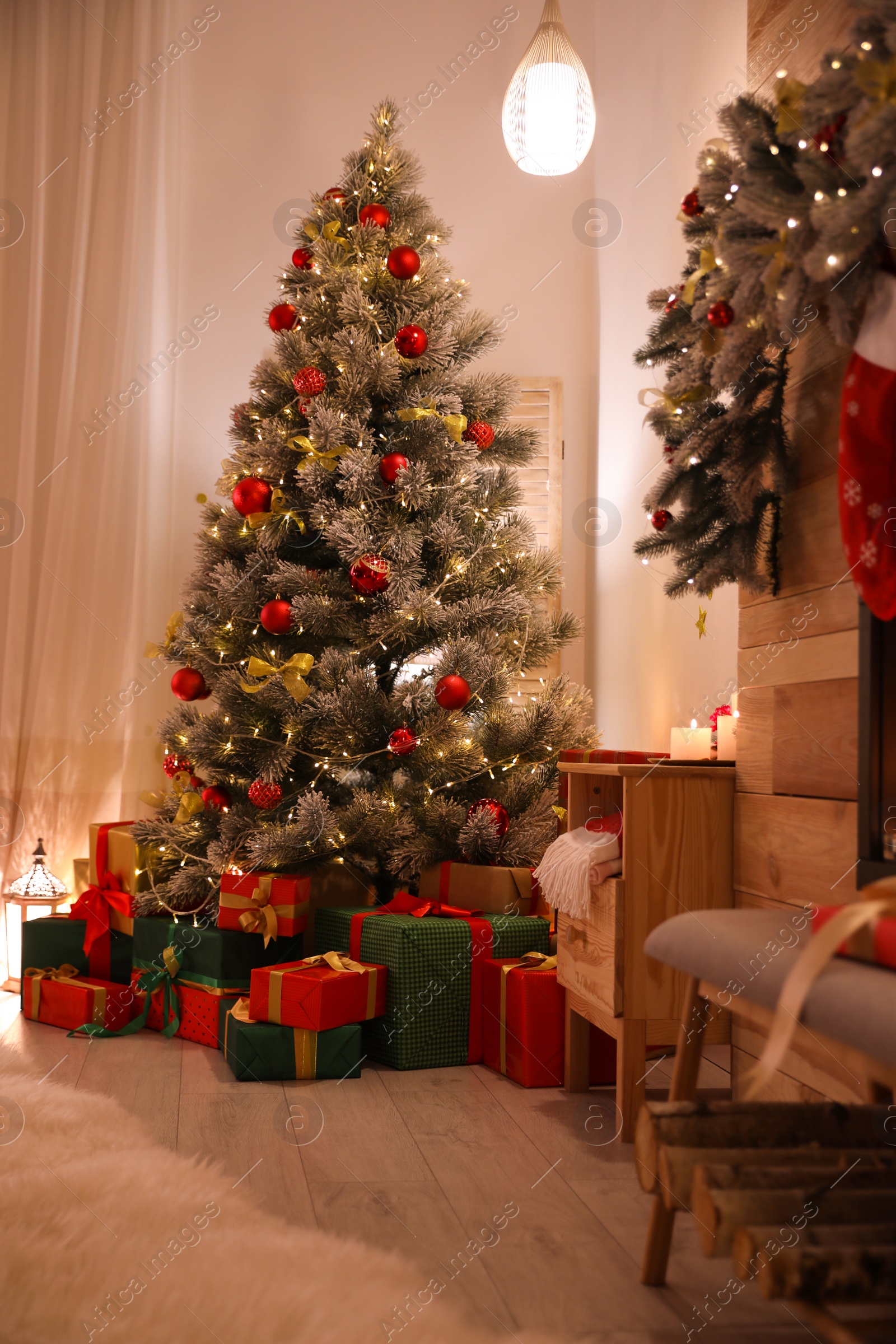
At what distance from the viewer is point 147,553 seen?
3.14m

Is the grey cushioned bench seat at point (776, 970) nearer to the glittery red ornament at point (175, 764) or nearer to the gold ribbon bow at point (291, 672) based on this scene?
the gold ribbon bow at point (291, 672)

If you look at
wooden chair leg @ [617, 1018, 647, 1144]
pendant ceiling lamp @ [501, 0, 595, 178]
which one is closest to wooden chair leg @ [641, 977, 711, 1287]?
wooden chair leg @ [617, 1018, 647, 1144]

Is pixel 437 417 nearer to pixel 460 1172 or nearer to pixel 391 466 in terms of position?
pixel 391 466

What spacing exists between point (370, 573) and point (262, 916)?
32.3 inches

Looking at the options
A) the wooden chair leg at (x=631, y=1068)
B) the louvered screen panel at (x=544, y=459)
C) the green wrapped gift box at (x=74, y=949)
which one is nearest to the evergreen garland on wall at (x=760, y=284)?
the wooden chair leg at (x=631, y=1068)

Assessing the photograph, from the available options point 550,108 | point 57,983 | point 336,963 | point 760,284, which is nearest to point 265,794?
point 336,963

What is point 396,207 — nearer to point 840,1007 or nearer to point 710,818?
point 710,818

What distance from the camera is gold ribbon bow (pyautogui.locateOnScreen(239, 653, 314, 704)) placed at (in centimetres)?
232

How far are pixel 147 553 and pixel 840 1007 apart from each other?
2.71 metres

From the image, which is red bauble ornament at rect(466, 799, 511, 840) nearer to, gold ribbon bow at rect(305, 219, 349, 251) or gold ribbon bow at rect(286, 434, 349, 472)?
gold ribbon bow at rect(286, 434, 349, 472)

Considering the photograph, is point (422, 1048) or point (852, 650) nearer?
point (852, 650)

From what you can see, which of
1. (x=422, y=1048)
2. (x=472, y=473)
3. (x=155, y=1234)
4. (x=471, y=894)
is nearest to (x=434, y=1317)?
(x=155, y=1234)

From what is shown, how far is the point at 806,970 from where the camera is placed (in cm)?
82

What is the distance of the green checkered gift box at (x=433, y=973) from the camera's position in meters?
2.08
